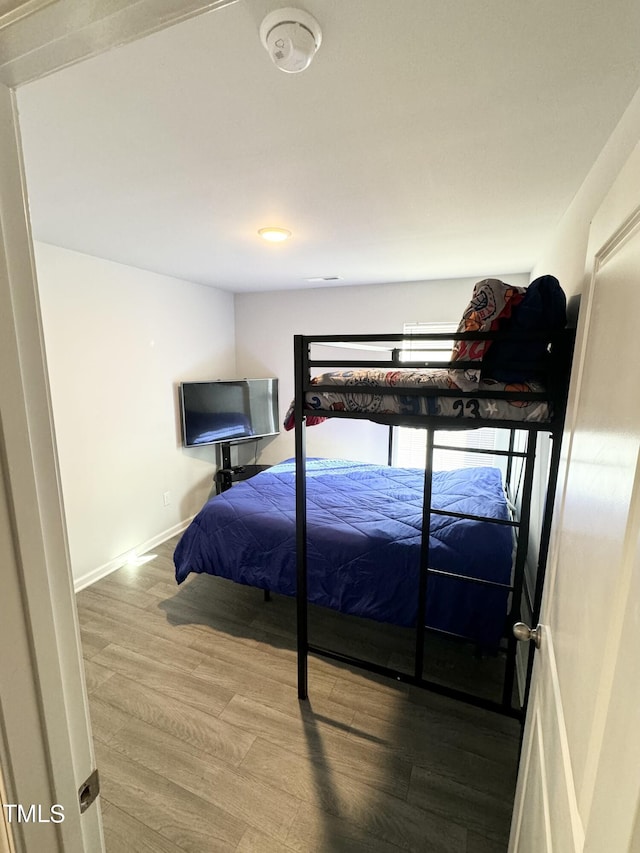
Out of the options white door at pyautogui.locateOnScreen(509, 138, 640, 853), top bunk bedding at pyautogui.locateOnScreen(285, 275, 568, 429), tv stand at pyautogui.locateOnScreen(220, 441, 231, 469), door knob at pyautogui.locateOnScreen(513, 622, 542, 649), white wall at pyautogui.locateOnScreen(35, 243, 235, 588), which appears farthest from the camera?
tv stand at pyautogui.locateOnScreen(220, 441, 231, 469)

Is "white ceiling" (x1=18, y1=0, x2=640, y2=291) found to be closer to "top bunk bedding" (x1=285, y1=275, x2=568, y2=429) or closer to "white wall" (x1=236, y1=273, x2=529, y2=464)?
"top bunk bedding" (x1=285, y1=275, x2=568, y2=429)

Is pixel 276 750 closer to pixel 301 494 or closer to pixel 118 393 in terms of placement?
pixel 301 494

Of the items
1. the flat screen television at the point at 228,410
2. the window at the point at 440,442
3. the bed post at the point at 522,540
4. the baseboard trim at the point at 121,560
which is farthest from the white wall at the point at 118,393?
the bed post at the point at 522,540

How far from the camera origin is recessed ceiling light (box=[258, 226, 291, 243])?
7.28ft

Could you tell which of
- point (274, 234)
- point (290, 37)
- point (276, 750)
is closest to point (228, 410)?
point (274, 234)

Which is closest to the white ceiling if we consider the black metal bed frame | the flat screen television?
the black metal bed frame

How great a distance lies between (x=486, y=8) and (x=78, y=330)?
9.73 feet

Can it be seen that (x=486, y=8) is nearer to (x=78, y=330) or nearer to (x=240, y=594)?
(x=78, y=330)

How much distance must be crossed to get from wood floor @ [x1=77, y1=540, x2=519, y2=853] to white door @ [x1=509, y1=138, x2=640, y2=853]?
710mm

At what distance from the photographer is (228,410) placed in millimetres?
4062

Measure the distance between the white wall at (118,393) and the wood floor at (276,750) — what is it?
37.4 inches

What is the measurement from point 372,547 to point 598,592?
1606mm

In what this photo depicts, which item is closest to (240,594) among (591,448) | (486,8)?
(591,448)

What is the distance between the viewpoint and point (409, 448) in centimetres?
416
